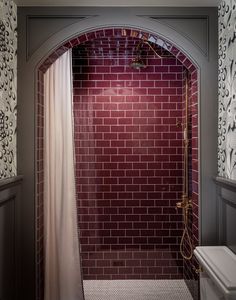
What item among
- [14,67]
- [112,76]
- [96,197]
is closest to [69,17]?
[14,67]

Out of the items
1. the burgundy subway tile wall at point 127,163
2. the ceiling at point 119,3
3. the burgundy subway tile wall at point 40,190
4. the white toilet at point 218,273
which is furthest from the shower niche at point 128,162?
the white toilet at point 218,273

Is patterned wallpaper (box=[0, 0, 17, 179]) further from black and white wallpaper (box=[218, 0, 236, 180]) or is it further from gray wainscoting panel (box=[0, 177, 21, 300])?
black and white wallpaper (box=[218, 0, 236, 180])

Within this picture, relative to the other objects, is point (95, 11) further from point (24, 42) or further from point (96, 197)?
point (96, 197)

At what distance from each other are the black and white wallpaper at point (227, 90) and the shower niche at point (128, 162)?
0.99 metres

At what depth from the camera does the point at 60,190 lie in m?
2.69

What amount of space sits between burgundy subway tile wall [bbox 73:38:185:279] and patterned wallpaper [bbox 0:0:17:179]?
1.06 metres

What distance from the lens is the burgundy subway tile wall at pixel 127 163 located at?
3318 mm

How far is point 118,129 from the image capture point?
11.0 feet

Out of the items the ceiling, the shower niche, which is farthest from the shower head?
the ceiling

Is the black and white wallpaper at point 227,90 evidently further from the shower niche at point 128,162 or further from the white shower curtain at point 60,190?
the white shower curtain at point 60,190

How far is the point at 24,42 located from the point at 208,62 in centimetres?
134

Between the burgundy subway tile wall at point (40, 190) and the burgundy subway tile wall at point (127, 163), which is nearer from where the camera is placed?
the burgundy subway tile wall at point (40, 190)

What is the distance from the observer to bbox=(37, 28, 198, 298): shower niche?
3316mm

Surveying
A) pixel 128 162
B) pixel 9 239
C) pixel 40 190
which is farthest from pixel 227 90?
pixel 9 239
